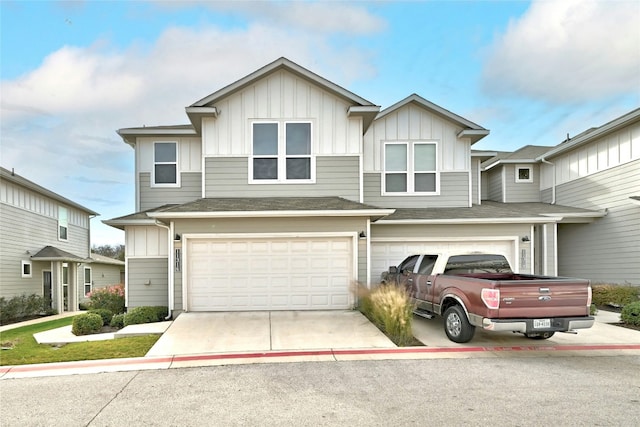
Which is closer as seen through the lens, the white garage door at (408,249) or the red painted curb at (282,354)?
the red painted curb at (282,354)

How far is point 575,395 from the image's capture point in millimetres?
5559

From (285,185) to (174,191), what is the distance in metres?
4.56

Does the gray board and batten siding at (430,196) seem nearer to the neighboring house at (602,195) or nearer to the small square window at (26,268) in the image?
the neighboring house at (602,195)

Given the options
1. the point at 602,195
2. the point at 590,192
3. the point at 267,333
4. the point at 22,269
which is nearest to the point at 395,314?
the point at 267,333

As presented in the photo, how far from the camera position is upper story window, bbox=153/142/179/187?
15.3 m

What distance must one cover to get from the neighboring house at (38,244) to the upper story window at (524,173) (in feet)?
71.6

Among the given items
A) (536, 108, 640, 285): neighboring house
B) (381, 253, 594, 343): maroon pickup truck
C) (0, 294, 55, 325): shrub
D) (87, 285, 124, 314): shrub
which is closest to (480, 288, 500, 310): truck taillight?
(381, 253, 594, 343): maroon pickup truck

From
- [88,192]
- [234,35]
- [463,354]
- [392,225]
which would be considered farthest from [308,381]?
[88,192]

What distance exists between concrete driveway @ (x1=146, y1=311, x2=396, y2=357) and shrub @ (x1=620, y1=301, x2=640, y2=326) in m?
6.38

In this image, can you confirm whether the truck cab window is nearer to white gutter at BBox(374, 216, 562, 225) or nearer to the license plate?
the license plate

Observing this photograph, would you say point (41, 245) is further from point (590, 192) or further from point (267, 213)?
point (590, 192)

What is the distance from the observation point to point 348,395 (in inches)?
224

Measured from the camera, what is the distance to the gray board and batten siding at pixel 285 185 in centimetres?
1338

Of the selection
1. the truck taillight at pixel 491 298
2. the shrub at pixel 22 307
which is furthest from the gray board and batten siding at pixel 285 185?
the shrub at pixel 22 307
